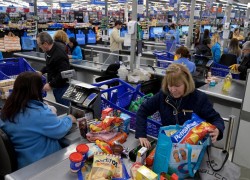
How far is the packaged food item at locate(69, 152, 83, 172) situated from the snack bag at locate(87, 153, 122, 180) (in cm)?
10

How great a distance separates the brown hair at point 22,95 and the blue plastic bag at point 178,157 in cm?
105

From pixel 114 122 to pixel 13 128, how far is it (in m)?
0.77

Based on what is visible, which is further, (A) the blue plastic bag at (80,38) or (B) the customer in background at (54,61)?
(A) the blue plastic bag at (80,38)

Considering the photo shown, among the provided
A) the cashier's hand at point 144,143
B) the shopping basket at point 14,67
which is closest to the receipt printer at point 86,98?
the cashier's hand at point 144,143

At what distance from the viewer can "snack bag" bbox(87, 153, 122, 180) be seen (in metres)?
1.45

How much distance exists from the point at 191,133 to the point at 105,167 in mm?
563

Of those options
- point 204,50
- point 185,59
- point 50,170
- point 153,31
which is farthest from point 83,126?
point 153,31

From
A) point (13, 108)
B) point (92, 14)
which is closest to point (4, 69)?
point (13, 108)

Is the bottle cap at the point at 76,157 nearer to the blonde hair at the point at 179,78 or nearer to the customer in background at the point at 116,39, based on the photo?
the blonde hair at the point at 179,78

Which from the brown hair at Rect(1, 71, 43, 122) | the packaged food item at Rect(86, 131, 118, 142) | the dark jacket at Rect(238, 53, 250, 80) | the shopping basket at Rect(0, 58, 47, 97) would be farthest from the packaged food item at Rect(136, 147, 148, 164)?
the dark jacket at Rect(238, 53, 250, 80)

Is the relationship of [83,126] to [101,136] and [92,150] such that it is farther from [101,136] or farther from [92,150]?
[92,150]

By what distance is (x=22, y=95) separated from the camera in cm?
193

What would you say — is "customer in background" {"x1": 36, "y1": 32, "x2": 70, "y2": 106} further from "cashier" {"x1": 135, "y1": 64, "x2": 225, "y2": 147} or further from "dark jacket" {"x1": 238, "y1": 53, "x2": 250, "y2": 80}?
"dark jacket" {"x1": 238, "y1": 53, "x2": 250, "y2": 80}

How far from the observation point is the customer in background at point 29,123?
6.23ft
